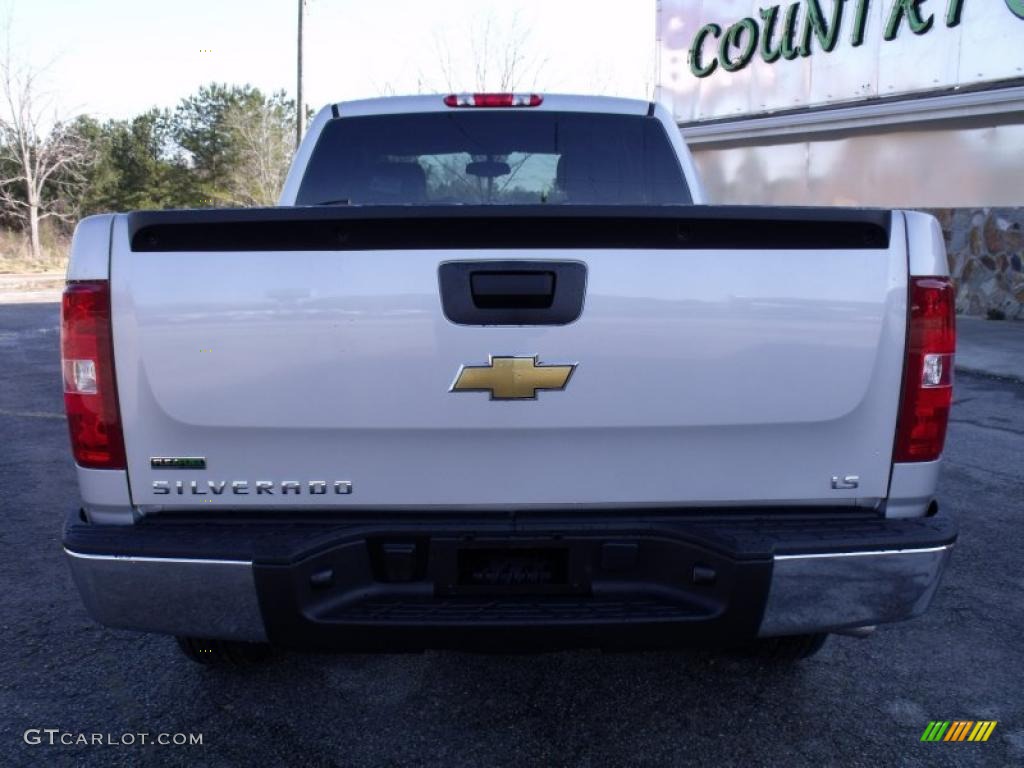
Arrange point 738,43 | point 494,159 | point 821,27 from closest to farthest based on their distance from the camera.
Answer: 1. point 494,159
2. point 821,27
3. point 738,43

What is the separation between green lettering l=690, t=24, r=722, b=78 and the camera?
15.8 m

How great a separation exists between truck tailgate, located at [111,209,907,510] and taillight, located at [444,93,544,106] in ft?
5.57

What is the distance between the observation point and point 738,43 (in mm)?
15383

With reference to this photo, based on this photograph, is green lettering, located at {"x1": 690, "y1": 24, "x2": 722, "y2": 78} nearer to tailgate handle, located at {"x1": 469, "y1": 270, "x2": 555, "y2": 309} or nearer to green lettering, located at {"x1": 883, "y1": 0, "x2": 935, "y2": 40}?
green lettering, located at {"x1": 883, "y1": 0, "x2": 935, "y2": 40}

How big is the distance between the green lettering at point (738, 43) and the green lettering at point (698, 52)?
22cm

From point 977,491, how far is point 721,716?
3314 mm

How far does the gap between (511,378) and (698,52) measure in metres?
15.8

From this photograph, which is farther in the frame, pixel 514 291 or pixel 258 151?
pixel 258 151

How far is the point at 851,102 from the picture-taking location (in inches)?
539

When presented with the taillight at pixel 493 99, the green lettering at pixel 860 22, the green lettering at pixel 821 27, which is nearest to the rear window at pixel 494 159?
the taillight at pixel 493 99

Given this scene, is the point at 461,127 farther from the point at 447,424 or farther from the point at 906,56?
the point at 906,56

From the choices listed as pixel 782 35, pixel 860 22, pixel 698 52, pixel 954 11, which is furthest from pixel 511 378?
pixel 698 52

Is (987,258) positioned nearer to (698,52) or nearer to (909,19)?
(909,19)

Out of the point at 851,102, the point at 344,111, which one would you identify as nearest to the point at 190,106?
the point at 851,102
